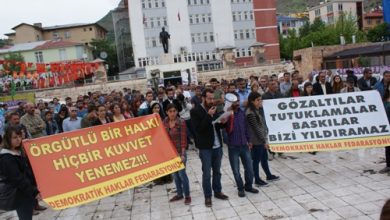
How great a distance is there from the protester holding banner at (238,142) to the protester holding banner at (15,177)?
10.1 ft

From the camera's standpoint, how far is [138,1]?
53.8 m

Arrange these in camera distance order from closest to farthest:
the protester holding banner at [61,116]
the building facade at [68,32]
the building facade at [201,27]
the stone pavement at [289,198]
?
the stone pavement at [289,198] < the protester holding banner at [61,116] < the building facade at [201,27] < the building facade at [68,32]

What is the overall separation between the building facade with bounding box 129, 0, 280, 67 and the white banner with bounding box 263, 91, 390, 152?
46.3 metres

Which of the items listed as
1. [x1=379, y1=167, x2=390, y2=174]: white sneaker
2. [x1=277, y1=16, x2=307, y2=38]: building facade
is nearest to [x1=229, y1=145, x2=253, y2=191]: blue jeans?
[x1=379, y1=167, x2=390, y2=174]: white sneaker

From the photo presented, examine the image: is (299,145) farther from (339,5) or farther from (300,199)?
(339,5)

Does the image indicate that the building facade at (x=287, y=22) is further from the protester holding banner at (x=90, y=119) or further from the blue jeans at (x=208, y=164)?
the blue jeans at (x=208, y=164)

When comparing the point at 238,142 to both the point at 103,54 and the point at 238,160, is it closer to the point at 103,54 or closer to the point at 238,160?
the point at 238,160

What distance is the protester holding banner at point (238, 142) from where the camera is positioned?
6.69 meters

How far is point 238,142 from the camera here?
6.68m

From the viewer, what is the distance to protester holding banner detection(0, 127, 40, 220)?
4.94 m

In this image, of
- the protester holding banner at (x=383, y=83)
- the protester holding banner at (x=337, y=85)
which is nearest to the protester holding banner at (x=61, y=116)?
the protester holding banner at (x=337, y=85)

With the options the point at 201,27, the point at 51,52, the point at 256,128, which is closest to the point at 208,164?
the point at 256,128

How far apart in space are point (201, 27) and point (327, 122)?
50.6 metres

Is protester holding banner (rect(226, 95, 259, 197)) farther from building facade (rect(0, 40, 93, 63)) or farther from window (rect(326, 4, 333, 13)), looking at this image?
window (rect(326, 4, 333, 13))
